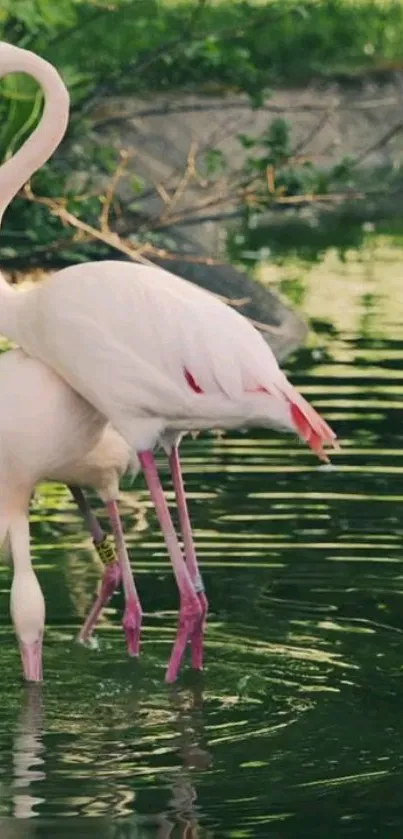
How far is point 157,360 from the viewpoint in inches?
233

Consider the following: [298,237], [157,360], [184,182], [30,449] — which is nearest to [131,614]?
[30,449]

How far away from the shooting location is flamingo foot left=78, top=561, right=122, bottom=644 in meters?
6.56

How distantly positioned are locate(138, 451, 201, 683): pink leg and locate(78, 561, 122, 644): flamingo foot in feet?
1.34

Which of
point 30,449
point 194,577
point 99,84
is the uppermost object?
point 99,84

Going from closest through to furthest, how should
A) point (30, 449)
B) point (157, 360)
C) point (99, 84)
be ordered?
point (157, 360)
point (30, 449)
point (99, 84)

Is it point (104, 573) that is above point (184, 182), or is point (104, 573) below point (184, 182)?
below

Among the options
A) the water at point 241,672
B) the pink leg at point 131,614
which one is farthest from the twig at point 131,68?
the pink leg at point 131,614

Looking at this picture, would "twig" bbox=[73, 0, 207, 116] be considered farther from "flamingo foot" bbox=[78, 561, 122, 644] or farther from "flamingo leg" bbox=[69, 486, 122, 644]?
"flamingo foot" bbox=[78, 561, 122, 644]

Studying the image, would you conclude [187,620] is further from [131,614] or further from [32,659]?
[32,659]

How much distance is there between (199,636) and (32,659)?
460 millimetres

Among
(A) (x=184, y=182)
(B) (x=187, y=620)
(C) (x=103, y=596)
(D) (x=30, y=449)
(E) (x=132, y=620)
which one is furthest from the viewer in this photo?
(A) (x=184, y=182)

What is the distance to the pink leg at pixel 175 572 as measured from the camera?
19.9 feet

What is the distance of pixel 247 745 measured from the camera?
17.4ft

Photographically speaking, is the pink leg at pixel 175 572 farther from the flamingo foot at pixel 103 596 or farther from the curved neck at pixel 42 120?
the curved neck at pixel 42 120
